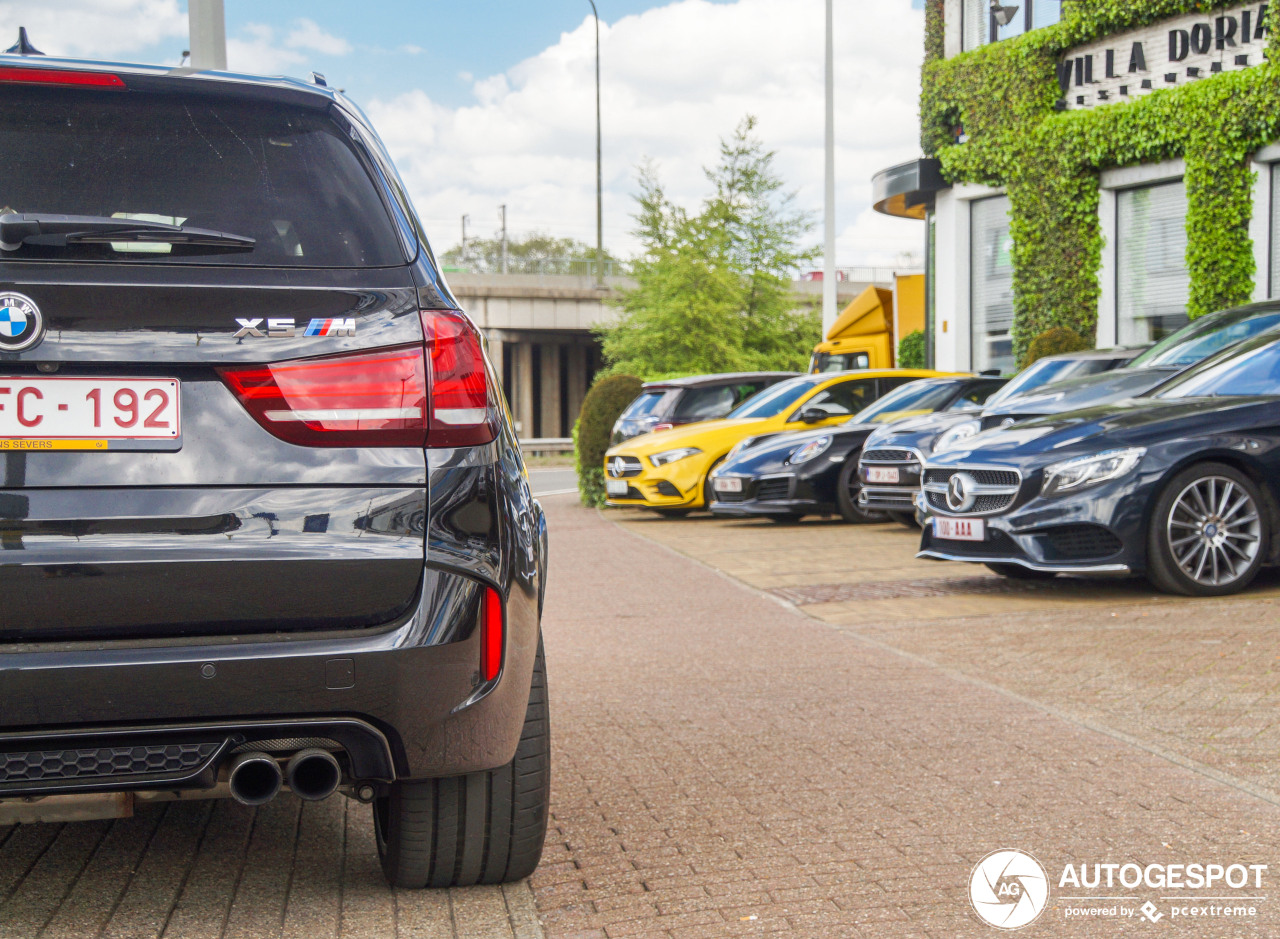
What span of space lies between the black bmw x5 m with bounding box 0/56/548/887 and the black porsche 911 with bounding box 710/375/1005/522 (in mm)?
10292

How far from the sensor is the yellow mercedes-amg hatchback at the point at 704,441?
14.9m

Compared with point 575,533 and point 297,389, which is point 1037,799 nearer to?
point 297,389

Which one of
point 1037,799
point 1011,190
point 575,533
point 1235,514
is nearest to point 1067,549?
point 1235,514

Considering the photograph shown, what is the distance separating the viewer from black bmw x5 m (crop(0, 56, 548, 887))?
246 centimetres

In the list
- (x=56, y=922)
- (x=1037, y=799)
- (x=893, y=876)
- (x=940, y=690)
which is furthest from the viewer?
(x=940, y=690)

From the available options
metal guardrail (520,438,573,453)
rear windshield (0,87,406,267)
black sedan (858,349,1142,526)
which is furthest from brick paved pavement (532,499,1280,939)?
metal guardrail (520,438,573,453)

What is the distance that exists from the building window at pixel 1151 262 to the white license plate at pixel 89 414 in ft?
58.2

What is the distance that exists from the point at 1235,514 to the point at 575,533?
24.6 feet

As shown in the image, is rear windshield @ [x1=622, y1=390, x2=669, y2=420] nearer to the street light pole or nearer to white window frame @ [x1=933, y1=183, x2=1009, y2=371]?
white window frame @ [x1=933, y1=183, x2=1009, y2=371]

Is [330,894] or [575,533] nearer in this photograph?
[330,894]

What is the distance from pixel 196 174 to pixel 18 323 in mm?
462

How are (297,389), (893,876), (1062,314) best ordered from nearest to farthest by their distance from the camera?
(297,389) < (893,876) < (1062,314)

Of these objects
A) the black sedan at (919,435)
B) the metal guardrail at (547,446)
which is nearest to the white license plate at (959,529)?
the black sedan at (919,435)

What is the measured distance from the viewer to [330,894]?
321cm
